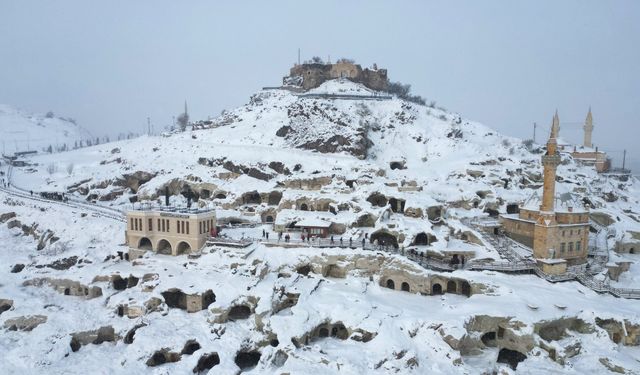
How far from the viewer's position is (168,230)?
4525cm

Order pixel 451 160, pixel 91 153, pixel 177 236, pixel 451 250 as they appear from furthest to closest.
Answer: pixel 91 153 → pixel 451 160 → pixel 177 236 → pixel 451 250

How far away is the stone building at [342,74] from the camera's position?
3647 inches

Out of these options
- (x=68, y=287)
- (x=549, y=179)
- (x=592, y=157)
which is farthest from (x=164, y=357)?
(x=592, y=157)

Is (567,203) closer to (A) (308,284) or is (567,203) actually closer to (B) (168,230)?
(A) (308,284)

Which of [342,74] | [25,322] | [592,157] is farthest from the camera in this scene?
[342,74]

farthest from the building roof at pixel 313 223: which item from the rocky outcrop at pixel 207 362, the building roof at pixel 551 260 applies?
the building roof at pixel 551 260

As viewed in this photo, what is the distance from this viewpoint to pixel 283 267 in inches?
1596

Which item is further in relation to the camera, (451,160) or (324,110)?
(324,110)

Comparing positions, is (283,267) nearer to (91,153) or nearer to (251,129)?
(251,129)

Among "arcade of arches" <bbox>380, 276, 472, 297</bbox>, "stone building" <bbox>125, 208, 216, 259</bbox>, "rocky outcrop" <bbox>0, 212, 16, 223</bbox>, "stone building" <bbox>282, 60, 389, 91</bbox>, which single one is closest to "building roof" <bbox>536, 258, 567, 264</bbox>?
"arcade of arches" <bbox>380, 276, 472, 297</bbox>

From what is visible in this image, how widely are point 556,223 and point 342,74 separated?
205 ft

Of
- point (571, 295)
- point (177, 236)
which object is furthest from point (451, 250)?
point (177, 236)

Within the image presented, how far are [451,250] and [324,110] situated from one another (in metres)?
41.9

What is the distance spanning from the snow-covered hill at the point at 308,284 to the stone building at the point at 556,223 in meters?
3.60
